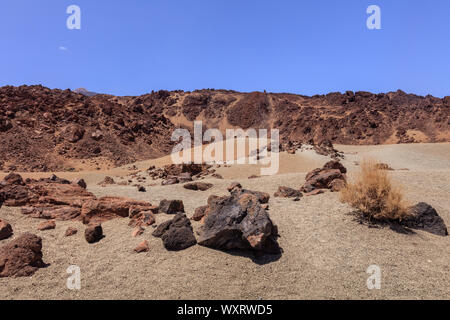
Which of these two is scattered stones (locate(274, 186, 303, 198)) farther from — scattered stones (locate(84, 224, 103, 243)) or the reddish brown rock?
scattered stones (locate(84, 224, 103, 243))

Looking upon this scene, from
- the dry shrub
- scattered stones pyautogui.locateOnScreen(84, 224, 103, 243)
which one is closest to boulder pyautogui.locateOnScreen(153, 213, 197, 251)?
scattered stones pyautogui.locateOnScreen(84, 224, 103, 243)

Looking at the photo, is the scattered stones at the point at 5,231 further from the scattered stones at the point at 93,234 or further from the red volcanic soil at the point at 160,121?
the red volcanic soil at the point at 160,121

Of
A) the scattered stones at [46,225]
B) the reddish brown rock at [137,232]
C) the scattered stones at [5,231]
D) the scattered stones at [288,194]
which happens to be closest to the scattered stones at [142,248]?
the reddish brown rock at [137,232]

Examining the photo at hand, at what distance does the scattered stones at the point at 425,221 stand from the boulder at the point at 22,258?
5756mm

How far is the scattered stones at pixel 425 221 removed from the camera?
470 centimetres

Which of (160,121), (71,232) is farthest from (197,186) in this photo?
(160,121)

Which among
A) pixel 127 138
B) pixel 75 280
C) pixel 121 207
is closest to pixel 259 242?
pixel 75 280

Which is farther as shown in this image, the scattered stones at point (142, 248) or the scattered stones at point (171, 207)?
the scattered stones at point (171, 207)

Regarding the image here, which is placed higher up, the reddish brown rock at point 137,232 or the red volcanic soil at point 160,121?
the red volcanic soil at point 160,121

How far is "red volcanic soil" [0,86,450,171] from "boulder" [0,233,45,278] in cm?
1708

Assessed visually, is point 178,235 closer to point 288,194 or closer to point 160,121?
point 288,194

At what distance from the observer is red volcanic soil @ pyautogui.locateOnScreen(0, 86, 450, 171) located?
20.5 m

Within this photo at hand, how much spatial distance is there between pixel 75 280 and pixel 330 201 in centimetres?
482

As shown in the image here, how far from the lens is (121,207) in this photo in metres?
5.67
